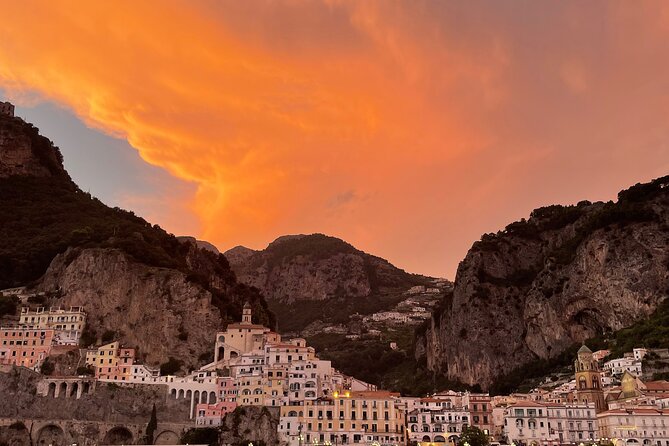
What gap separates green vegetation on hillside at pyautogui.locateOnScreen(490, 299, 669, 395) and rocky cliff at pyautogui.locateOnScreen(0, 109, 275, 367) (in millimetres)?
43619

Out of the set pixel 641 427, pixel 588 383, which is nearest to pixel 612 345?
pixel 588 383

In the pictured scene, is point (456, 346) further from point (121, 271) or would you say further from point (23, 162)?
point (23, 162)

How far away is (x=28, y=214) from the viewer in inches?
4747

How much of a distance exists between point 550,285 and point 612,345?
25554mm

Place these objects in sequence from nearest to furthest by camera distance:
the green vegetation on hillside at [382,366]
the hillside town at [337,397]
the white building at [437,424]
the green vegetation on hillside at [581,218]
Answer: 1. the hillside town at [337,397]
2. the white building at [437,424]
3. the green vegetation on hillside at [581,218]
4. the green vegetation on hillside at [382,366]

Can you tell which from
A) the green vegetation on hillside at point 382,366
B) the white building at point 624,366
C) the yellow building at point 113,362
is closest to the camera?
the yellow building at point 113,362

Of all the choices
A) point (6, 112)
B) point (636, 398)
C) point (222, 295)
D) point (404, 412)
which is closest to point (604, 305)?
point (636, 398)

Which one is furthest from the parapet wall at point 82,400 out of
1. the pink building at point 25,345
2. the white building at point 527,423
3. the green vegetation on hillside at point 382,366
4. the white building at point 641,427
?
the green vegetation on hillside at point 382,366

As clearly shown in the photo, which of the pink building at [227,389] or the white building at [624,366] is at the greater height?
the white building at [624,366]

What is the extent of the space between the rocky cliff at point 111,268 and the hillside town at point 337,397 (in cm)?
418

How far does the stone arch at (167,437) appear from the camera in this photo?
7512 centimetres

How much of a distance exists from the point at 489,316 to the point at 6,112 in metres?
116

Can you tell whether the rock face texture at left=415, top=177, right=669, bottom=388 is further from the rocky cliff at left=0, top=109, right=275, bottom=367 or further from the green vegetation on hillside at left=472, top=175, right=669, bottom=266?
the rocky cliff at left=0, top=109, right=275, bottom=367

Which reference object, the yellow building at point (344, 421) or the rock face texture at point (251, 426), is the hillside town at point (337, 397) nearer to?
the yellow building at point (344, 421)
